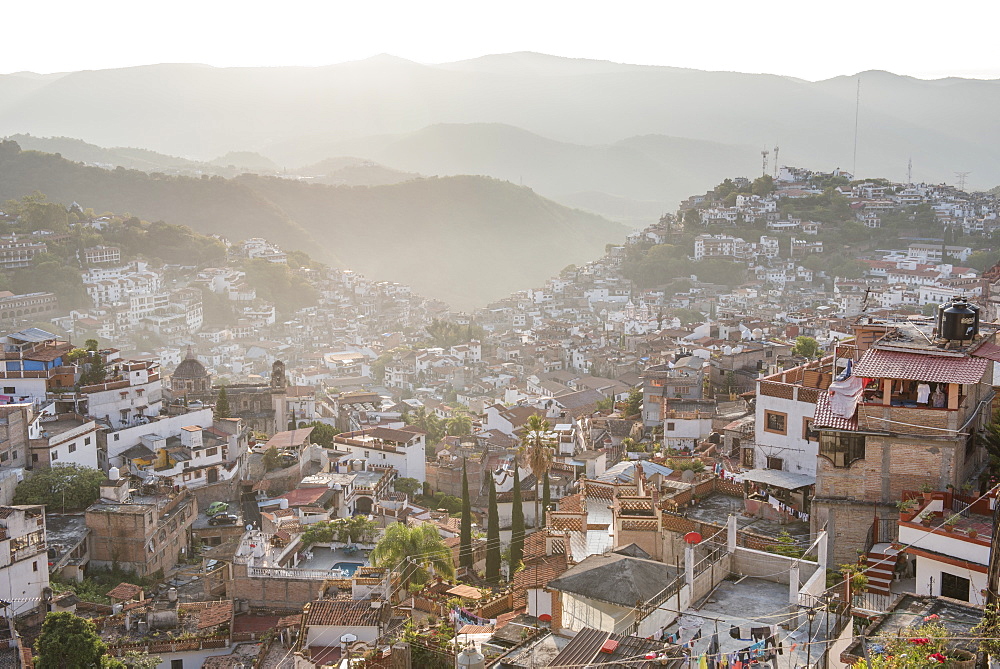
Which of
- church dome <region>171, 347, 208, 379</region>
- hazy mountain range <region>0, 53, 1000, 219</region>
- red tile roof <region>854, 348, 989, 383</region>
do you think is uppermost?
hazy mountain range <region>0, 53, 1000, 219</region>

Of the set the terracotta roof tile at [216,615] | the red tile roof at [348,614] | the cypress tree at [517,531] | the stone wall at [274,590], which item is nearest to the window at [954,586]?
the red tile roof at [348,614]

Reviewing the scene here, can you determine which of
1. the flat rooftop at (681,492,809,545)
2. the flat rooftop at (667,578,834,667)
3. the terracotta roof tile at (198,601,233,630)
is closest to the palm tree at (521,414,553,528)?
the flat rooftop at (681,492,809,545)

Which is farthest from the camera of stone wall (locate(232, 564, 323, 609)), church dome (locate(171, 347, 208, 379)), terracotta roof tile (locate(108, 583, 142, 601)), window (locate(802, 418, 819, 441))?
church dome (locate(171, 347, 208, 379))

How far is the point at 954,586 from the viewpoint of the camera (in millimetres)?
7812

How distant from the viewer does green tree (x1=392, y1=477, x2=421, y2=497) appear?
2286 centimetres

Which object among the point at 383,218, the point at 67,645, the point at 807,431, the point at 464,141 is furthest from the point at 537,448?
the point at 464,141

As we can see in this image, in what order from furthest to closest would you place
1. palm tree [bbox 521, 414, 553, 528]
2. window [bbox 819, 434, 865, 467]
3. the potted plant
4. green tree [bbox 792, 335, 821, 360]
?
green tree [bbox 792, 335, 821, 360] → palm tree [bbox 521, 414, 553, 528] → window [bbox 819, 434, 865, 467] → the potted plant

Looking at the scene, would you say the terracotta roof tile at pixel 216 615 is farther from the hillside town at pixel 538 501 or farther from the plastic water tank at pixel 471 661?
the plastic water tank at pixel 471 661

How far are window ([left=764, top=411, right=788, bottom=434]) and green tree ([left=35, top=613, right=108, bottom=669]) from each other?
966cm

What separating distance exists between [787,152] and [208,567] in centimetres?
18376

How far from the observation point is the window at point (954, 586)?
7.73m

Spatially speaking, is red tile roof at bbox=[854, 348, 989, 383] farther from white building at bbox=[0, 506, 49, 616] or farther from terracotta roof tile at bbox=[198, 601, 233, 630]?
white building at bbox=[0, 506, 49, 616]

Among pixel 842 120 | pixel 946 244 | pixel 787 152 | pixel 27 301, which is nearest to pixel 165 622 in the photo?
pixel 27 301

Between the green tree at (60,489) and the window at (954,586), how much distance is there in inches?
602
